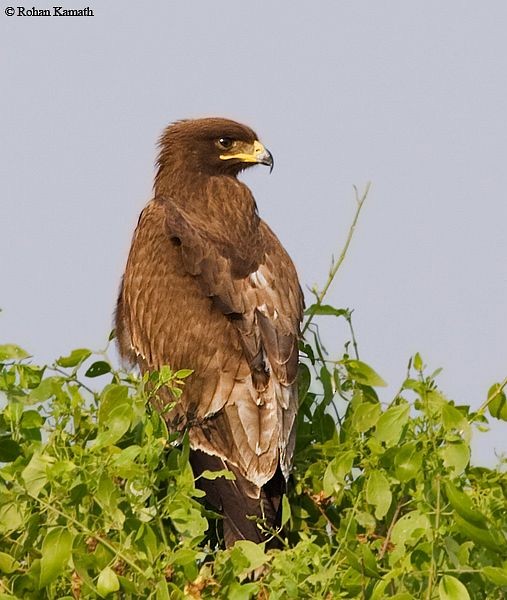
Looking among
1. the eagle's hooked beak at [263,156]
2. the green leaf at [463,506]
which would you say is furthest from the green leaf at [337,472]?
the eagle's hooked beak at [263,156]

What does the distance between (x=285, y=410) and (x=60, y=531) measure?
7.26 feet

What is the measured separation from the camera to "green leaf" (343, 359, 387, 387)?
239 inches

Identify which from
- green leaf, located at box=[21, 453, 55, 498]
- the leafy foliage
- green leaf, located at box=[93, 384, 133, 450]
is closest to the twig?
the leafy foliage

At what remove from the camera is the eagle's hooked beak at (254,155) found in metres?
8.40

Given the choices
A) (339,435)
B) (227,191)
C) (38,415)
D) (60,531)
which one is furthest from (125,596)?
(227,191)

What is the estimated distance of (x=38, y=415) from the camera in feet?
16.9

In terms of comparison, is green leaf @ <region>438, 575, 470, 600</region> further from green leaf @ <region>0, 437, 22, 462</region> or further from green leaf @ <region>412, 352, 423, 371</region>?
green leaf @ <region>0, 437, 22, 462</region>

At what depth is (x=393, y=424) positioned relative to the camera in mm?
5098

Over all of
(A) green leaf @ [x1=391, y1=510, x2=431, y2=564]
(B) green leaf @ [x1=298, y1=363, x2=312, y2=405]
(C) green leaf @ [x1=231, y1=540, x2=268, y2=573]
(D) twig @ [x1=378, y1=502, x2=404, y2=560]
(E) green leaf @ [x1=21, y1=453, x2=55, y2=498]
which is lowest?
(B) green leaf @ [x1=298, y1=363, x2=312, y2=405]

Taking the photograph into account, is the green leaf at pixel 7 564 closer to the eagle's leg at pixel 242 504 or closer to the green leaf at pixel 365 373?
the eagle's leg at pixel 242 504

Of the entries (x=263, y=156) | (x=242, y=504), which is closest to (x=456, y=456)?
(x=242, y=504)

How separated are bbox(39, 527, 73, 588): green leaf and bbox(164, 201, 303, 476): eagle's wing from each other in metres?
2.02

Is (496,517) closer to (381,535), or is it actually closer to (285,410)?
(381,535)

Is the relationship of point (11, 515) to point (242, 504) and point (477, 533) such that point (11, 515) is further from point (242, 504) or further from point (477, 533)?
point (242, 504)
